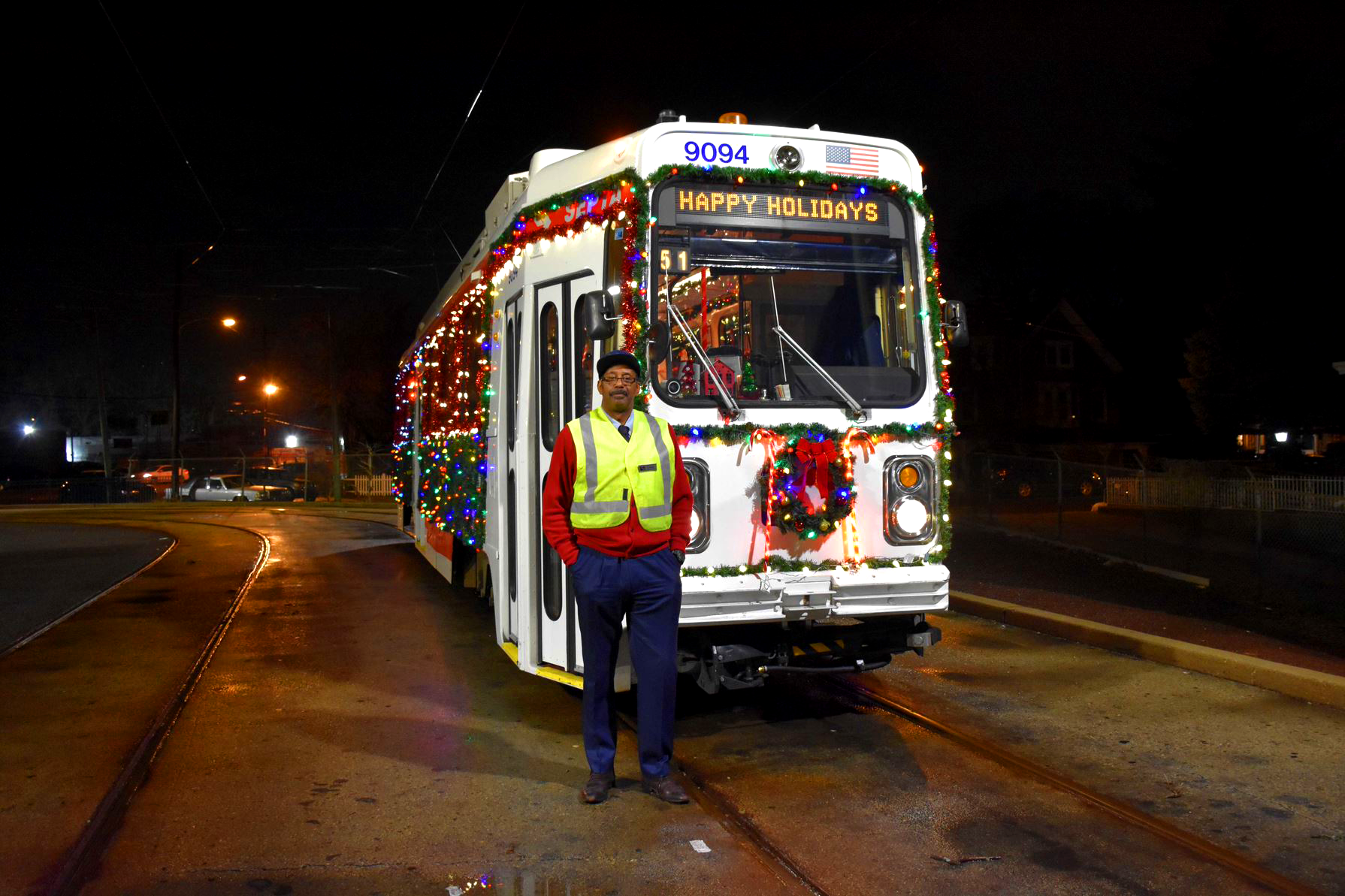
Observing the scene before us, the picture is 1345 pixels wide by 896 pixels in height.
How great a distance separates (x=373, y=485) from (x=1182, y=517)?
1209 inches

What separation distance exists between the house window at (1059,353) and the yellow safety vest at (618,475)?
5090 cm

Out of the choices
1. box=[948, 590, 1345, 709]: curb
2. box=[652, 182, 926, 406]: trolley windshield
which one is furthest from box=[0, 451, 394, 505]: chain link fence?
box=[652, 182, 926, 406]: trolley windshield

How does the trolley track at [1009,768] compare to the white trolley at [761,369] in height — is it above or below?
below

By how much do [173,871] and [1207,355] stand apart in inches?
1573

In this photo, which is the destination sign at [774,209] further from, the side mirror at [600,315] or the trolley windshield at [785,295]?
the side mirror at [600,315]

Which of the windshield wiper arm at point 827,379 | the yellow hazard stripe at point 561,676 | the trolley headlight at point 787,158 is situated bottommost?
the yellow hazard stripe at point 561,676

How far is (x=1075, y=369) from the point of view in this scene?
53781 mm

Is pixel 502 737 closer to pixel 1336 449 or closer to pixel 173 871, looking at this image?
pixel 173 871

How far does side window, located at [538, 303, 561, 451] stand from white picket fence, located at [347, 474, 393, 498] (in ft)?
125

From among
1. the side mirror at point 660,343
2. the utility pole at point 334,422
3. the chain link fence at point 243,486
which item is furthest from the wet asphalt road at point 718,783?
the chain link fence at point 243,486

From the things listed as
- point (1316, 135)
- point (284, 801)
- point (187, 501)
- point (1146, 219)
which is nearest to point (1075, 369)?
point (1146, 219)

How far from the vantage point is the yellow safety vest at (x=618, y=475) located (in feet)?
17.5

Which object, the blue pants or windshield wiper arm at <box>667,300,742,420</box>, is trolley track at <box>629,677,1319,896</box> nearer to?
the blue pants

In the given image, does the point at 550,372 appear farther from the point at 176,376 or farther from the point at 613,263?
the point at 176,376
